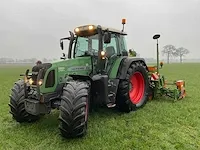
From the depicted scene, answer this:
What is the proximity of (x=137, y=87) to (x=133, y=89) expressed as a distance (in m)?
0.19

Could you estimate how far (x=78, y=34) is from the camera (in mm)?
6434

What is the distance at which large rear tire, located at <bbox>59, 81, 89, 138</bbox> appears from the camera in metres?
4.61

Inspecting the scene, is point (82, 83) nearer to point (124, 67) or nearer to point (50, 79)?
point (50, 79)

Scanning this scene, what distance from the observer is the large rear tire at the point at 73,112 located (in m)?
4.61

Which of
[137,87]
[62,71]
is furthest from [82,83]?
[137,87]

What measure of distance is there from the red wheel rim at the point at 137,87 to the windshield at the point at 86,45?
66.3 inches

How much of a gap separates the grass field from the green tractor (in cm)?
28

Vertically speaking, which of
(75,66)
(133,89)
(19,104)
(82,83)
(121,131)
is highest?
(75,66)

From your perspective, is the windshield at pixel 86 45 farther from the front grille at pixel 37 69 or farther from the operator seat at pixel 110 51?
the front grille at pixel 37 69

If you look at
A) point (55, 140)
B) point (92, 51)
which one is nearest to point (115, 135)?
point (55, 140)

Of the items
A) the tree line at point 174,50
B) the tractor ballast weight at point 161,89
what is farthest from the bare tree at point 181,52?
the tractor ballast weight at point 161,89

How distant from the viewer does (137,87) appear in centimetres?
756

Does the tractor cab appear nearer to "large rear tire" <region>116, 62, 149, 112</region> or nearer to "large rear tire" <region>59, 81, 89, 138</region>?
"large rear tire" <region>116, 62, 149, 112</region>

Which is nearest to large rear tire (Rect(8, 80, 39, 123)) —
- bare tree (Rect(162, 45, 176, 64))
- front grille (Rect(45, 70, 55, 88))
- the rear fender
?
front grille (Rect(45, 70, 55, 88))
